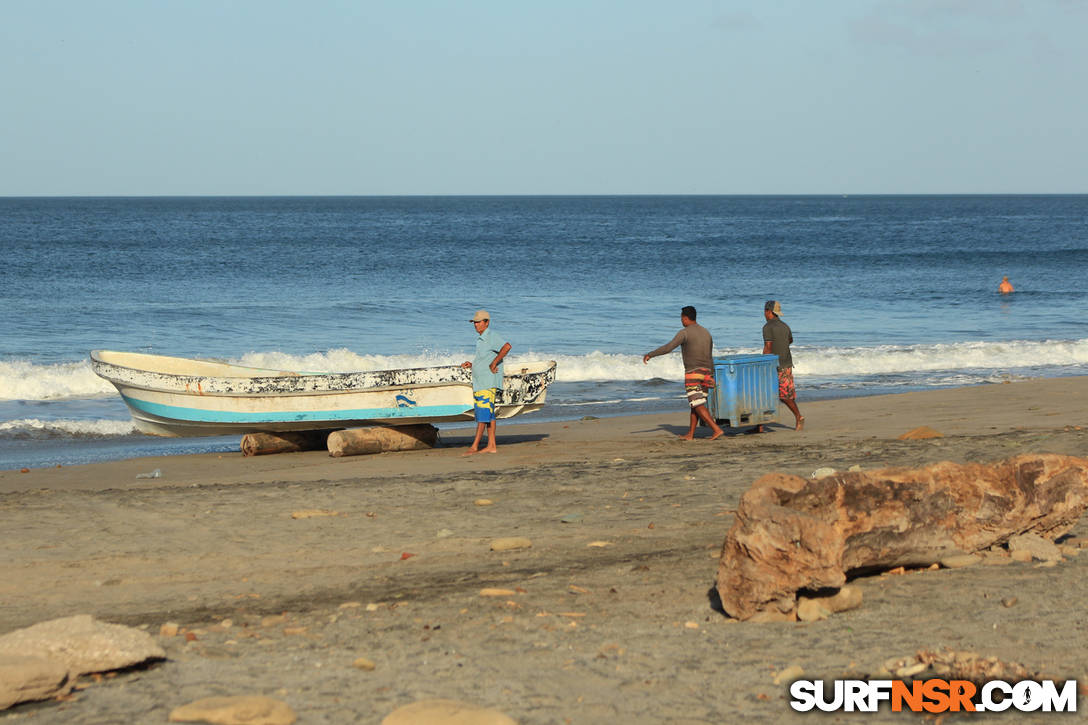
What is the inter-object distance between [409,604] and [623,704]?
1880 millimetres

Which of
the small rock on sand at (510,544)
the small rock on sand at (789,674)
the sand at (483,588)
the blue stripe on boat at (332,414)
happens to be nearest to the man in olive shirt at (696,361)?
the sand at (483,588)

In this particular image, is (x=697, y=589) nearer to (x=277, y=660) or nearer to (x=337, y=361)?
(x=277, y=660)

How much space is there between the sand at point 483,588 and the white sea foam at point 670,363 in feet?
27.9

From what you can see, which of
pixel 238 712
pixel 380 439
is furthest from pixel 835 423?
pixel 238 712

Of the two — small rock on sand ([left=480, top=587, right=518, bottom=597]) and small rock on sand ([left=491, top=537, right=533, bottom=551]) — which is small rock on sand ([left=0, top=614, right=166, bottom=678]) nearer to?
small rock on sand ([left=480, top=587, right=518, bottom=597])

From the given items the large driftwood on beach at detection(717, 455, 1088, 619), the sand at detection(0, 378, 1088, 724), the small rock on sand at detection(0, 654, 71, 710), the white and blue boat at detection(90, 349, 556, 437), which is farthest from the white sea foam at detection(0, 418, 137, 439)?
the large driftwood on beach at detection(717, 455, 1088, 619)

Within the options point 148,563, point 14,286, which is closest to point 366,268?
point 14,286

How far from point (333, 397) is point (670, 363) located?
1006 cm

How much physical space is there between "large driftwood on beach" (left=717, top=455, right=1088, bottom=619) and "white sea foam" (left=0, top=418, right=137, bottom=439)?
1158 centimetres

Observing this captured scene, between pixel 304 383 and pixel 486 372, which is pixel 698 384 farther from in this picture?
pixel 304 383

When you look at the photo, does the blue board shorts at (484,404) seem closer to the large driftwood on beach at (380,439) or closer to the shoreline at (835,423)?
the shoreline at (835,423)

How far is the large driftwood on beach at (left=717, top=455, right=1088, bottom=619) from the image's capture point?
5359 millimetres

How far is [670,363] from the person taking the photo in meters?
20.9

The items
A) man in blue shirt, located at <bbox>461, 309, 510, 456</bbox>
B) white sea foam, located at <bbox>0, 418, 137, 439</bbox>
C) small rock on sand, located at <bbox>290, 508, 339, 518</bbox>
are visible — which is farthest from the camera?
white sea foam, located at <bbox>0, 418, 137, 439</bbox>
